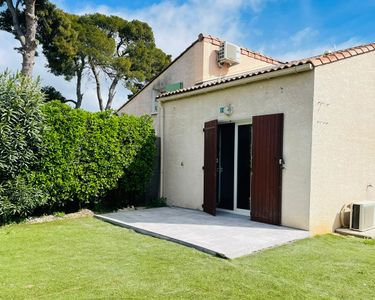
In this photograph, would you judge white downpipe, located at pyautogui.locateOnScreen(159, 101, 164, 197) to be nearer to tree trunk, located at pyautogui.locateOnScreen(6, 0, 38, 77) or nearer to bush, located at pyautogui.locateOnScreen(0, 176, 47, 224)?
bush, located at pyautogui.locateOnScreen(0, 176, 47, 224)

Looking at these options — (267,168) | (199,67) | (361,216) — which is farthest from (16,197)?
(199,67)

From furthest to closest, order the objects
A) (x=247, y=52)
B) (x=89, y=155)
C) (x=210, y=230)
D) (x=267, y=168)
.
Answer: (x=247, y=52) < (x=89, y=155) < (x=267, y=168) < (x=210, y=230)

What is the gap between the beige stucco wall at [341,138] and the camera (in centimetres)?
805

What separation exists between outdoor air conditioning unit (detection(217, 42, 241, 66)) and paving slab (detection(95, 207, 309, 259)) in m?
8.19

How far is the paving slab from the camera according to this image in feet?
21.6

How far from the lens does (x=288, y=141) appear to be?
8.42 metres

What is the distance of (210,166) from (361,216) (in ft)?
15.3

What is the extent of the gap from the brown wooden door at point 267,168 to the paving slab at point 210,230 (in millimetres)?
412

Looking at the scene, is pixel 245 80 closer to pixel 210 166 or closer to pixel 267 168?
pixel 267 168

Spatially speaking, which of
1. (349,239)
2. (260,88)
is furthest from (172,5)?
(349,239)

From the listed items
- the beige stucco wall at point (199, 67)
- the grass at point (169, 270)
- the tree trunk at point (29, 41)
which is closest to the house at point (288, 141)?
the grass at point (169, 270)

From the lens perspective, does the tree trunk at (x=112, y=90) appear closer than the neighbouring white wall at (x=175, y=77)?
No

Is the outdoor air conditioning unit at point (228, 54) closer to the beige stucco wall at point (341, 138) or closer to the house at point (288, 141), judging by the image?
the house at point (288, 141)

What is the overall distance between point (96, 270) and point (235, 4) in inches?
521
